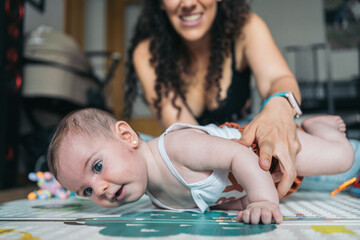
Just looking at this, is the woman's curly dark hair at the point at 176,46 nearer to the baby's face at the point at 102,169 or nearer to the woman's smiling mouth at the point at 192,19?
the woman's smiling mouth at the point at 192,19

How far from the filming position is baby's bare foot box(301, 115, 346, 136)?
0.95 meters

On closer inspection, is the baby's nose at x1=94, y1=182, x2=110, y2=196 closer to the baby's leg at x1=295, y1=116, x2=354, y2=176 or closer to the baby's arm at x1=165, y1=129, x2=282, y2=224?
the baby's arm at x1=165, y1=129, x2=282, y2=224

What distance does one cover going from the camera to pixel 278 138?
2.36ft

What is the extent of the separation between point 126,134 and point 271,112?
367mm

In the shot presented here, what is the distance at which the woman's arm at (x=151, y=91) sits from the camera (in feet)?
4.34

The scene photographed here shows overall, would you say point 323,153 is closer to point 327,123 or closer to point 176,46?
point 327,123

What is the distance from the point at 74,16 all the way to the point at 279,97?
3.35 metres

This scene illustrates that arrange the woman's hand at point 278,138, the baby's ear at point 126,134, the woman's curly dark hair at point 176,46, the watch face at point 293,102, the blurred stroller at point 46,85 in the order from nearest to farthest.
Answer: the woman's hand at point 278,138 → the baby's ear at point 126,134 → the watch face at point 293,102 → the woman's curly dark hair at point 176,46 → the blurred stroller at point 46,85

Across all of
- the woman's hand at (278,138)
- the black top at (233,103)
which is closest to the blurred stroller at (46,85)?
the black top at (233,103)

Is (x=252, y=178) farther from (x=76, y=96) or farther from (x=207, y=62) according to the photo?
(x=76, y=96)

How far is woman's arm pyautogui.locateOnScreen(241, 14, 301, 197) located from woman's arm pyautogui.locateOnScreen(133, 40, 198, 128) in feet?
1.03

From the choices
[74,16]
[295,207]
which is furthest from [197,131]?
[74,16]

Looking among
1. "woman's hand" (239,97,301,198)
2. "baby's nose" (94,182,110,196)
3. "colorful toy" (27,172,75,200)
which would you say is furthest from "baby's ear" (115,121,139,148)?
"colorful toy" (27,172,75,200)

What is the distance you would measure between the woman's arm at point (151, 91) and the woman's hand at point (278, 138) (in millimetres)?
496
